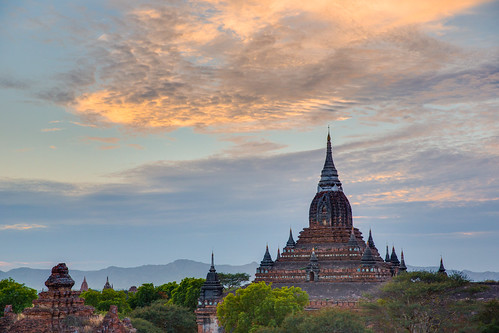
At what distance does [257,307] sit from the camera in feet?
216

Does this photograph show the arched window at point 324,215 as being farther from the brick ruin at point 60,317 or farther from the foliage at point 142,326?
the brick ruin at point 60,317

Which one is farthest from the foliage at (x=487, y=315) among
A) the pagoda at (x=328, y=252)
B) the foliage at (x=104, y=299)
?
the foliage at (x=104, y=299)

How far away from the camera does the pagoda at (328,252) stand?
87.9 metres

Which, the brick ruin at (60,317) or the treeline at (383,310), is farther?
the treeline at (383,310)

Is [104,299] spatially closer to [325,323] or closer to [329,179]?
[329,179]

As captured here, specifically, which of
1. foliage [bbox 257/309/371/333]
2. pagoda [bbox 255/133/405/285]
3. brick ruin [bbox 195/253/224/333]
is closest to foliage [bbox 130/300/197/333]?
brick ruin [bbox 195/253/224/333]

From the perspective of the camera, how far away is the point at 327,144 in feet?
347

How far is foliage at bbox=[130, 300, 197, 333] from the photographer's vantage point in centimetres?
8119

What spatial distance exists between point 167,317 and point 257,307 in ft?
67.1

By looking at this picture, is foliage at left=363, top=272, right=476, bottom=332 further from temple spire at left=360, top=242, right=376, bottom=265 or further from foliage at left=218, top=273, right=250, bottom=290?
foliage at left=218, top=273, right=250, bottom=290

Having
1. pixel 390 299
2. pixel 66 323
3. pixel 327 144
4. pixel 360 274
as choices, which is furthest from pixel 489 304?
pixel 327 144

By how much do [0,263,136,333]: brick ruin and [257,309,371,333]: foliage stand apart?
25.0m

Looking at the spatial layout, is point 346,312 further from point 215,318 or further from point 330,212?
point 330,212

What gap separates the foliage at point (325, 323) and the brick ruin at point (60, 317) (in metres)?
25.0
